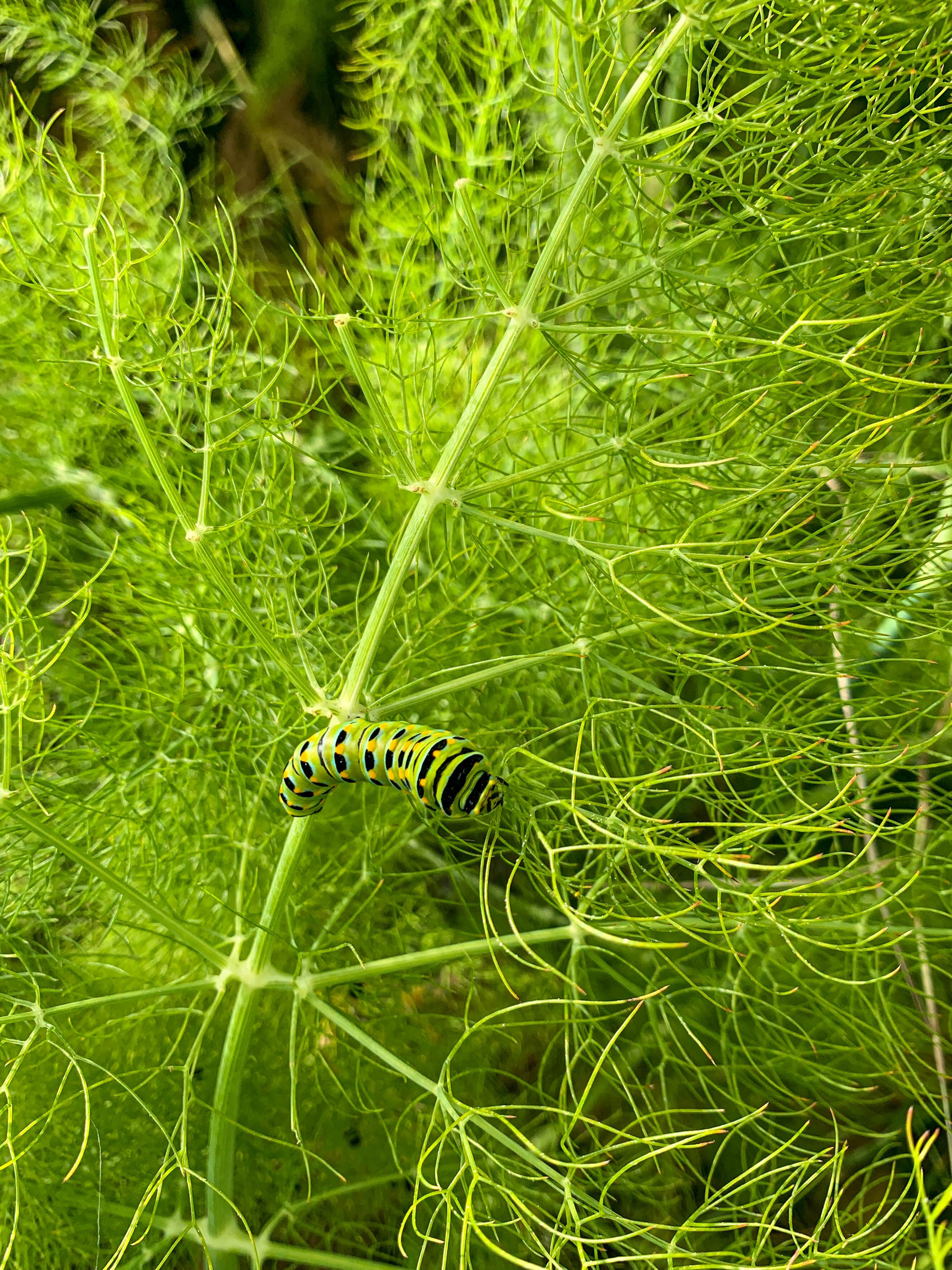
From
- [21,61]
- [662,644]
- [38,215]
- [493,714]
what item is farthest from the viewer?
[21,61]

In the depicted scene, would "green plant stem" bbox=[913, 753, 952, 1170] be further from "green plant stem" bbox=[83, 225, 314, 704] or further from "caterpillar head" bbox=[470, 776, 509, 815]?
"green plant stem" bbox=[83, 225, 314, 704]

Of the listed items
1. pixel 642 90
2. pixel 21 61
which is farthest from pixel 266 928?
pixel 21 61

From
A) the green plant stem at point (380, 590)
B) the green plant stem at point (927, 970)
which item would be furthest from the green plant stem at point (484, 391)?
the green plant stem at point (927, 970)

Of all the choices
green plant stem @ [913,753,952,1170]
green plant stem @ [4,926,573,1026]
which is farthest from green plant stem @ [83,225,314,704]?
green plant stem @ [913,753,952,1170]

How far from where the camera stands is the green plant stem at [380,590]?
36.9 inches

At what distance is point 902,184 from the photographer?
1092 millimetres

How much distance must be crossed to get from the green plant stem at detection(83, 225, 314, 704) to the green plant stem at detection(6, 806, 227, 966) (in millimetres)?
278

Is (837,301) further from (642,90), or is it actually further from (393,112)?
(393,112)

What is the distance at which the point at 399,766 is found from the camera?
3.09 ft

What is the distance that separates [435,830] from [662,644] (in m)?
0.44

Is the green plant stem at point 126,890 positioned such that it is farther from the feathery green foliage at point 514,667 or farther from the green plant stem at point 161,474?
the green plant stem at point 161,474

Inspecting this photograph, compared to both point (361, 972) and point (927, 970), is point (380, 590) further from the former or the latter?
point (927, 970)

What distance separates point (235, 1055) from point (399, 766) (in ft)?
1.50

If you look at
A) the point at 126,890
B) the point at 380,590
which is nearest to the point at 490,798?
the point at 380,590
